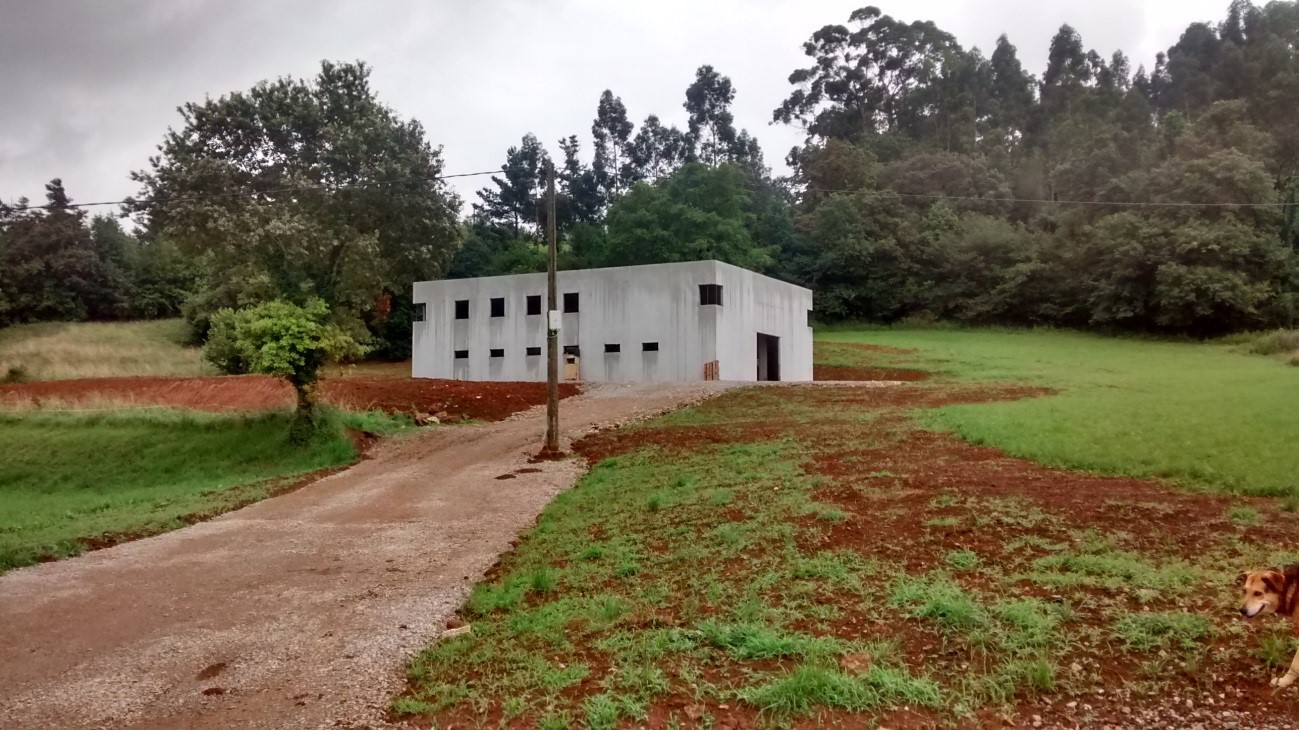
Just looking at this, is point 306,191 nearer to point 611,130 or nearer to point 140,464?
point 140,464

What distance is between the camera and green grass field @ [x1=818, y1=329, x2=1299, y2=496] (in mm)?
11547

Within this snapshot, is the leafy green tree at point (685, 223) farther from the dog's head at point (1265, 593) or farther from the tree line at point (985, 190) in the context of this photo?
the dog's head at point (1265, 593)

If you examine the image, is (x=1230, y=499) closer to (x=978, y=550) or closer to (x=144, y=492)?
(x=978, y=550)

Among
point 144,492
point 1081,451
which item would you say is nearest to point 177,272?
point 144,492

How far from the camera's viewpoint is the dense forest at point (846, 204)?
26.3 m

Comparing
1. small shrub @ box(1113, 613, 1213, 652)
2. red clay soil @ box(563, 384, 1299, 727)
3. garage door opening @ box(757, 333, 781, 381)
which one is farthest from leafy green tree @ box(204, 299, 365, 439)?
garage door opening @ box(757, 333, 781, 381)

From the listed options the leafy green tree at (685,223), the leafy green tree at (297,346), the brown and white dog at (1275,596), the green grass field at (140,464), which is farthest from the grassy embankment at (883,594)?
the leafy green tree at (685,223)

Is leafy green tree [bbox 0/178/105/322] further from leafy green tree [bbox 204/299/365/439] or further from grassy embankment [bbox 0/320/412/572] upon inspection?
leafy green tree [bbox 204/299/365/439]

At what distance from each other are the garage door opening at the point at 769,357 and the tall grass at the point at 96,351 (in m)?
24.2

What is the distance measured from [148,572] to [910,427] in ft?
42.2

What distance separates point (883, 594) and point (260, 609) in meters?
5.12

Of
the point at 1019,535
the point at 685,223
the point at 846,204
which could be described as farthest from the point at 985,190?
the point at 1019,535

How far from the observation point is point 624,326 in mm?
32781

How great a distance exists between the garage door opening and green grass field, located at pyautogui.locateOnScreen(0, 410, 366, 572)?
60.7ft
